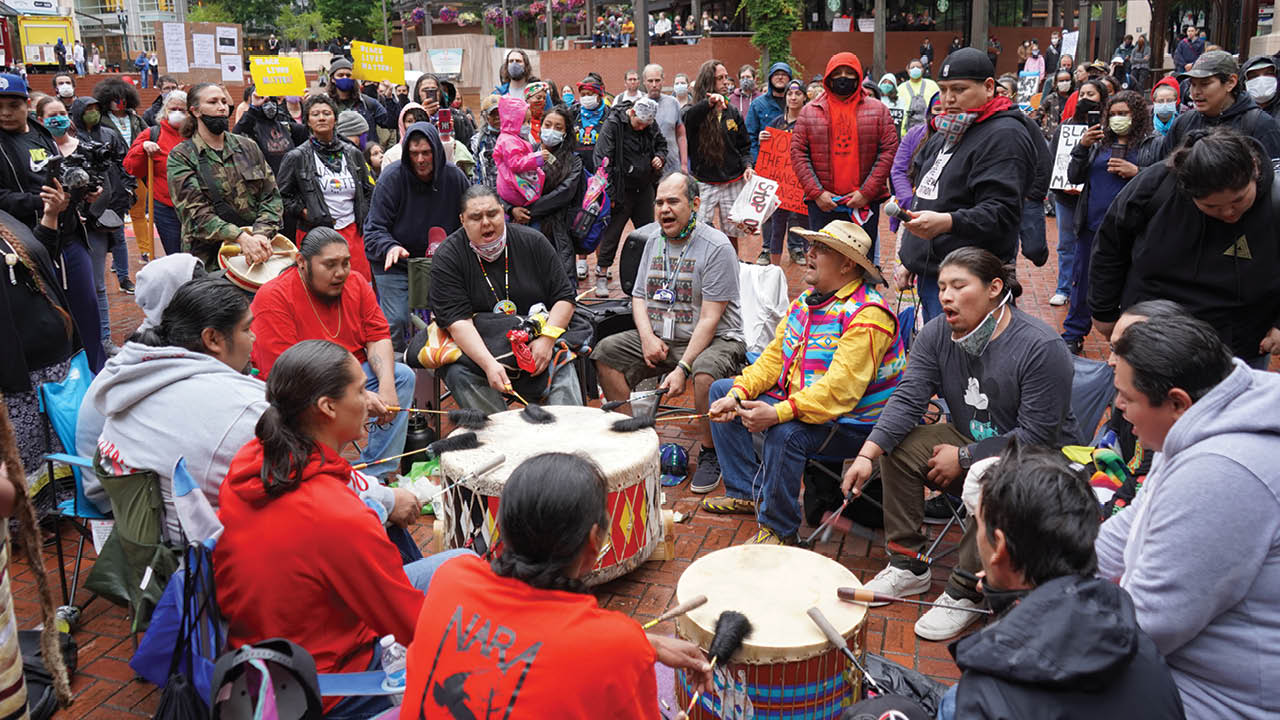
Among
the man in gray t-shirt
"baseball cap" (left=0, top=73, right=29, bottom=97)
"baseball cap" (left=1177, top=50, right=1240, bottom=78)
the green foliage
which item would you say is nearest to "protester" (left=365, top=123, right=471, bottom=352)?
"baseball cap" (left=0, top=73, right=29, bottom=97)

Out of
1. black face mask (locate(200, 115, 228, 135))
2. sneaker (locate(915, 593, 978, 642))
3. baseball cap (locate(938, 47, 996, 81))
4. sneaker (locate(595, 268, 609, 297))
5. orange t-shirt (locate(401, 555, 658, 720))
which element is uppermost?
baseball cap (locate(938, 47, 996, 81))

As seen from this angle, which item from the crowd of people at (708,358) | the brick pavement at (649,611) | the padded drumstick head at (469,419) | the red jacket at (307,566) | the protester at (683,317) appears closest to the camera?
the crowd of people at (708,358)

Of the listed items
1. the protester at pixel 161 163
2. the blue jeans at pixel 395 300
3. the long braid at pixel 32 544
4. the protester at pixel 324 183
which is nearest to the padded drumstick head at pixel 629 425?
the long braid at pixel 32 544

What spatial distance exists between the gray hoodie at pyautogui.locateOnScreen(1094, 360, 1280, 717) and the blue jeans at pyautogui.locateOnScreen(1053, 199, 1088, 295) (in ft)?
19.8

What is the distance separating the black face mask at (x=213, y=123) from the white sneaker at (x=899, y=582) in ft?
17.2

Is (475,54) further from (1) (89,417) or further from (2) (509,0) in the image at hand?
(1) (89,417)

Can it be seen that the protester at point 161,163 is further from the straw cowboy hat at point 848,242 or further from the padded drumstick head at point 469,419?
the straw cowboy hat at point 848,242

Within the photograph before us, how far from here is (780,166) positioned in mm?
9133

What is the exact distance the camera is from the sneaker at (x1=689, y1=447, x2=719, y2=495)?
519cm

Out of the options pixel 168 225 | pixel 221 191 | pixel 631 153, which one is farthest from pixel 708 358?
pixel 168 225

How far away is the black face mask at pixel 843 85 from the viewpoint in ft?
24.1

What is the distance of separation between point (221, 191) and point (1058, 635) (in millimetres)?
6152

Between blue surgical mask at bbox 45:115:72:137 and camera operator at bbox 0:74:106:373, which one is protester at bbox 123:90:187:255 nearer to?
blue surgical mask at bbox 45:115:72:137

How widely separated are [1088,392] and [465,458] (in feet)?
8.89
